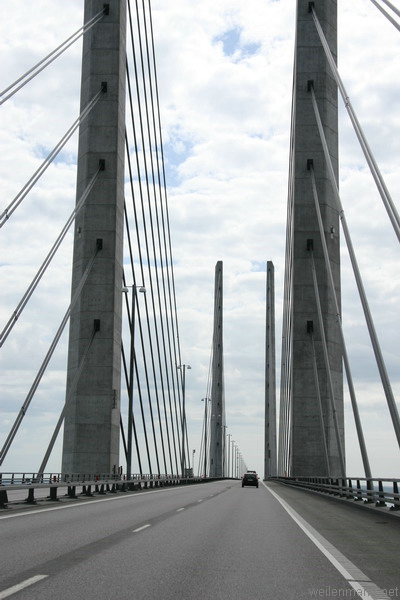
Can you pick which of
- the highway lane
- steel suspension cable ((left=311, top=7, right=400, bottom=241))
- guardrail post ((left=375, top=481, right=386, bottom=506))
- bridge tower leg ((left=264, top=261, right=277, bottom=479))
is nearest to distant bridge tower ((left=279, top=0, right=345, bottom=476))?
steel suspension cable ((left=311, top=7, right=400, bottom=241))

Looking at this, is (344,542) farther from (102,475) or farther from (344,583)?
(102,475)

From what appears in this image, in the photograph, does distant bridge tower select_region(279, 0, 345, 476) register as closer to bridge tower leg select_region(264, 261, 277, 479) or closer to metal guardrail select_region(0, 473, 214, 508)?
metal guardrail select_region(0, 473, 214, 508)

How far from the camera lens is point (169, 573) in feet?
30.5

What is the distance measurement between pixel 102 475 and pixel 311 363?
13.3m

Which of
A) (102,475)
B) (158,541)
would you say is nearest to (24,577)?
(158,541)

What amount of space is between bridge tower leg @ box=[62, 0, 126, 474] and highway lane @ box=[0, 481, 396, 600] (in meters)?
25.3

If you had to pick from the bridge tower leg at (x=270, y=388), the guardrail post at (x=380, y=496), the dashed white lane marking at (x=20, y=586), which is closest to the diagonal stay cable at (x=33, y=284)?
the guardrail post at (x=380, y=496)

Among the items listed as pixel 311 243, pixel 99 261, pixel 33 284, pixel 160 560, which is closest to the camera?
pixel 160 560

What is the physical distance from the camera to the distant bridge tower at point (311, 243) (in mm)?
46219

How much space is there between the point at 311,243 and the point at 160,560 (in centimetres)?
3777

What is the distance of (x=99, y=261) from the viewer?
1727 inches

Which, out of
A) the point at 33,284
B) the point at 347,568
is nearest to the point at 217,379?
the point at 33,284

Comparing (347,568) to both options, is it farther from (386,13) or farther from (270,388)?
(270,388)

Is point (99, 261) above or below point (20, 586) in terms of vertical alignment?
above
